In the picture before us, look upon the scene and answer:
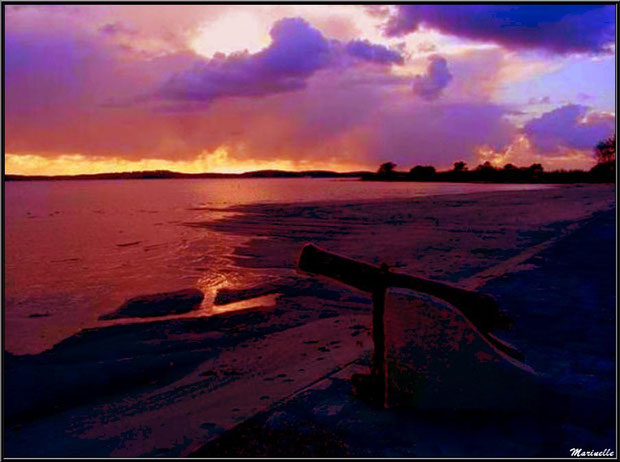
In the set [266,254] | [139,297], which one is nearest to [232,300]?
[139,297]

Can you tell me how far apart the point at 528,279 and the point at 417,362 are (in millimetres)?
5695

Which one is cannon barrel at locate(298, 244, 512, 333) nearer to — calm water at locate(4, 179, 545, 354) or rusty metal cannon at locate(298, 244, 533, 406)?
rusty metal cannon at locate(298, 244, 533, 406)

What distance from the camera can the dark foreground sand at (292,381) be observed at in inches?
155

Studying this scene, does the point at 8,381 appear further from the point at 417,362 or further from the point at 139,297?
the point at 417,362

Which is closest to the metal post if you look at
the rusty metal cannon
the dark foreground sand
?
the rusty metal cannon

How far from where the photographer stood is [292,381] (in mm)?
5402

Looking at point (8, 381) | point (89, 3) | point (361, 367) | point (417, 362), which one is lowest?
point (8, 381)

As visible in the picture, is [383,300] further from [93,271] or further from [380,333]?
[93,271]

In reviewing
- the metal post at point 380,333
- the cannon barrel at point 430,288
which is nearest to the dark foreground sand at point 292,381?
the metal post at point 380,333

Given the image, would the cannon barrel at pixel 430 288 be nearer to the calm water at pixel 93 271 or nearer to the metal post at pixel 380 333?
the metal post at pixel 380 333

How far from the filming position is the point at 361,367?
529 centimetres

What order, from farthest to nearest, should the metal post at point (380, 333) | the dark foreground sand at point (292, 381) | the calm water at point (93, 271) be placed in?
the calm water at point (93, 271), the metal post at point (380, 333), the dark foreground sand at point (292, 381)

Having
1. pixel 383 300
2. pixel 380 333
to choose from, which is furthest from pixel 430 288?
pixel 380 333

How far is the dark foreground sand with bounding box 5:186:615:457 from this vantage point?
3.94 metres
